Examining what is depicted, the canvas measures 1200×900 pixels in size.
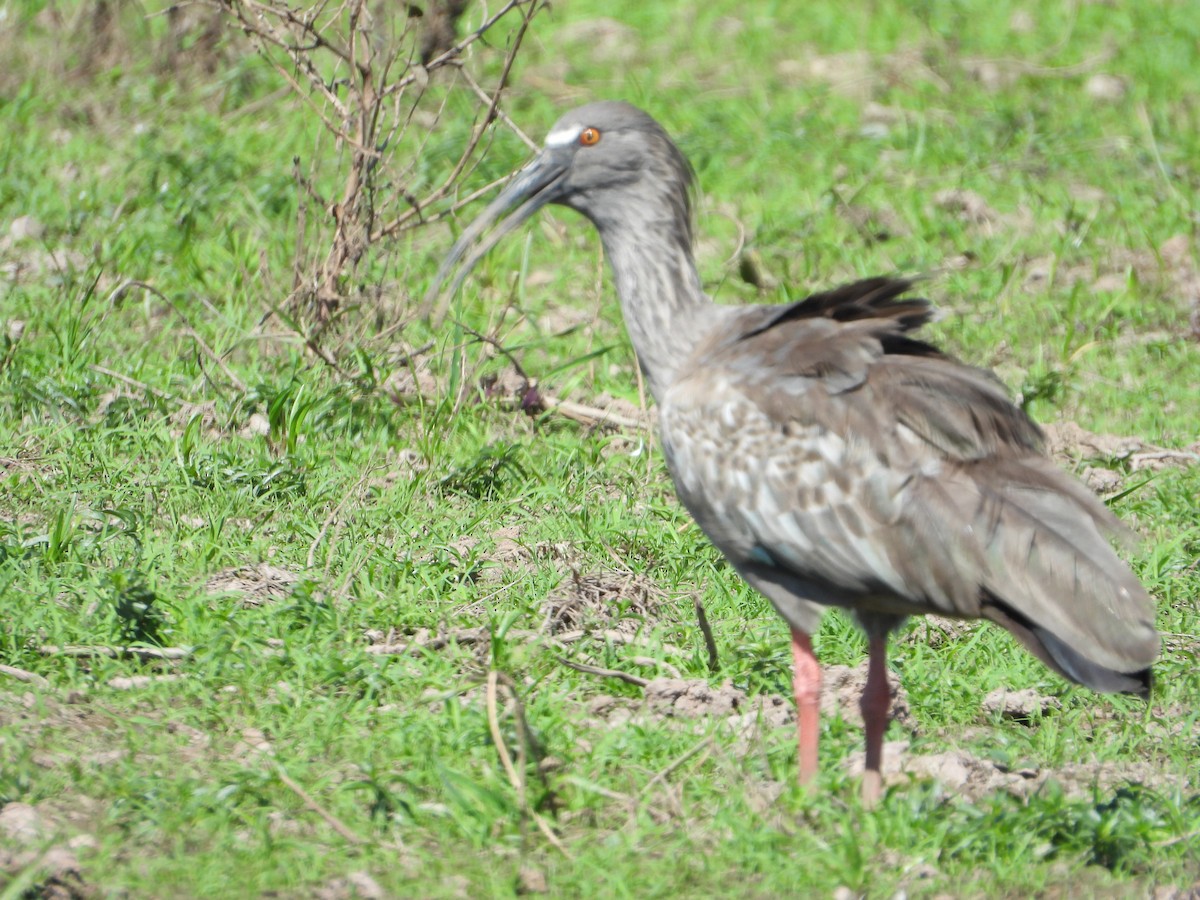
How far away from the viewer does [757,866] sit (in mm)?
4000

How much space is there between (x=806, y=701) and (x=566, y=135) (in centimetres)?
200

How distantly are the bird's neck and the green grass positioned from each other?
0.97 meters

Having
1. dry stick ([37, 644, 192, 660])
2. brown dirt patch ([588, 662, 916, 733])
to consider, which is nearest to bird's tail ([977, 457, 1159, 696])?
brown dirt patch ([588, 662, 916, 733])

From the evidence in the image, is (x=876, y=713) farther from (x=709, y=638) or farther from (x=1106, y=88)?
(x=1106, y=88)

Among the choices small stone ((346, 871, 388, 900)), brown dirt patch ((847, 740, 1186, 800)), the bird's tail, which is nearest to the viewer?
small stone ((346, 871, 388, 900))

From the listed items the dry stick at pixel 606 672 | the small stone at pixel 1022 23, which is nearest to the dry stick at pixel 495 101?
the dry stick at pixel 606 672

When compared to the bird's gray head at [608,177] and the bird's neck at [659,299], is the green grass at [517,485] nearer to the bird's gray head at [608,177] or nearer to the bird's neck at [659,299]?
the bird's neck at [659,299]

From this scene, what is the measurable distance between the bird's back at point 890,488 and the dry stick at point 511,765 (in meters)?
0.80

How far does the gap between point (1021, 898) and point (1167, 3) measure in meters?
9.73

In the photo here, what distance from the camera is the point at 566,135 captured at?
16.6 feet

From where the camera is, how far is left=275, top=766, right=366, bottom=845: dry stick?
Result: 13.1 feet

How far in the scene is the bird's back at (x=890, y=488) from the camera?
4066 mm

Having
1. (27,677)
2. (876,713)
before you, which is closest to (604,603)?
(876,713)

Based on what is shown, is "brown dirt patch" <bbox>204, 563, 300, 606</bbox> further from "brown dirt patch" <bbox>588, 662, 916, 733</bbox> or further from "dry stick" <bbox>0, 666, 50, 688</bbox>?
"brown dirt patch" <bbox>588, 662, 916, 733</bbox>
